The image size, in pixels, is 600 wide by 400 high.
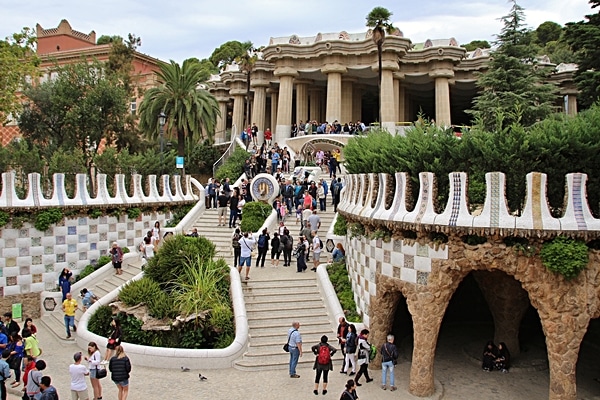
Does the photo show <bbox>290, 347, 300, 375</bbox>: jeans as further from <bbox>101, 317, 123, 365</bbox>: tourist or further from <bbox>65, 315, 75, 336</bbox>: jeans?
<bbox>65, 315, 75, 336</bbox>: jeans

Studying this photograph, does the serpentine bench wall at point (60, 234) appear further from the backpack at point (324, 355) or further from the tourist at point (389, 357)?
the tourist at point (389, 357)

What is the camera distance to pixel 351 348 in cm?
1391

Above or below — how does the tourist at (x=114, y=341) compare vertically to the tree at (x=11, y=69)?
below

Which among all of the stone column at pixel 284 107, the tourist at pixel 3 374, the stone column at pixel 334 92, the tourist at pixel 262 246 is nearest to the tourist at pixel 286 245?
the tourist at pixel 262 246

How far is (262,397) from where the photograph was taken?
12906 millimetres

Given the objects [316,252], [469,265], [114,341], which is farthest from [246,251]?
[469,265]

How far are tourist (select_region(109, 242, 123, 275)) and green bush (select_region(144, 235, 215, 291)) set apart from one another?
326cm

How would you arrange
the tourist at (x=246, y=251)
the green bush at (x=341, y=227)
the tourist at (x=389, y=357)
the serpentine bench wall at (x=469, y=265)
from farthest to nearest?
the green bush at (x=341, y=227), the tourist at (x=246, y=251), the tourist at (x=389, y=357), the serpentine bench wall at (x=469, y=265)

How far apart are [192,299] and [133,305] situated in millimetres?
1886

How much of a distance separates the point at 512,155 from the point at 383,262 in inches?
170

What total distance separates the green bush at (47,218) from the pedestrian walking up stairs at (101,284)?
243 cm

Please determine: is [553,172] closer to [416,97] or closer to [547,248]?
[547,248]

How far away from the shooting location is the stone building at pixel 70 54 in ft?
150

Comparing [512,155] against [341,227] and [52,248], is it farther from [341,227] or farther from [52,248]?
[52,248]
